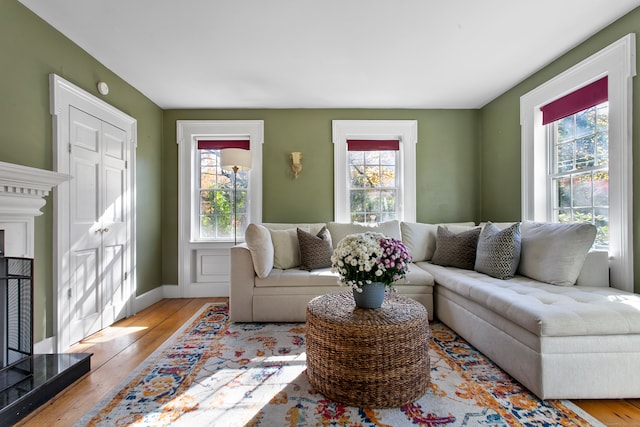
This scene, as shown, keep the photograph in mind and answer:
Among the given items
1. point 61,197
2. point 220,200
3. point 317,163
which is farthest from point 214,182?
point 61,197

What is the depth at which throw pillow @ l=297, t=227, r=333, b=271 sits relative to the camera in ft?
10.7

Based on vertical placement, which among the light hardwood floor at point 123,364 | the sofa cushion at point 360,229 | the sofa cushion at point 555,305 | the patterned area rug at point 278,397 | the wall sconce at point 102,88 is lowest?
the light hardwood floor at point 123,364

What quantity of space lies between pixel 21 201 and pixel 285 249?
6.98 feet

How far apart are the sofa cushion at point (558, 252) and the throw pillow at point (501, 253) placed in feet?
0.37

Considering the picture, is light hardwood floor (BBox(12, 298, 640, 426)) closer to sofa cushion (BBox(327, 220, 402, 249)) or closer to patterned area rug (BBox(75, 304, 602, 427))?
patterned area rug (BBox(75, 304, 602, 427))

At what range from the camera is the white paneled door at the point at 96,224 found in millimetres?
2602

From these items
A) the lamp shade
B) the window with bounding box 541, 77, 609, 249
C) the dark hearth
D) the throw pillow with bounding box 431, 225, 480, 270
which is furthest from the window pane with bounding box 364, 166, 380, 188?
the dark hearth

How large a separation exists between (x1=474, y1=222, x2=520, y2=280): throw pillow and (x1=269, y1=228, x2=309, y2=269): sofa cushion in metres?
1.84

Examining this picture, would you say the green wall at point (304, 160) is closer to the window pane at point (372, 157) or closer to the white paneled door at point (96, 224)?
the window pane at point (372, 157)

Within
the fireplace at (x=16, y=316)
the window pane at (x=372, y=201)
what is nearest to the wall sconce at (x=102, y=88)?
the fireplace at (x=16, y=316)

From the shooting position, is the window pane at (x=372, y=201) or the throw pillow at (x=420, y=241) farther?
the window pane at (x=372, y=201)

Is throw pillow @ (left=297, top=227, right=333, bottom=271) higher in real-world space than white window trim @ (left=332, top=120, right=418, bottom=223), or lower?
lower

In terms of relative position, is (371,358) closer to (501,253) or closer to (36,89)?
(501,253)

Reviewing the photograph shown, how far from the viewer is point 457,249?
10.6 ft
